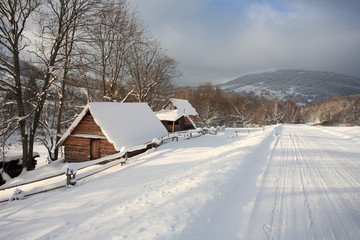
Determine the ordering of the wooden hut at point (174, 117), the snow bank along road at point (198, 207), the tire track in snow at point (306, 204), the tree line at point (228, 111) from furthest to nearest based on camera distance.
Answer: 1. the tree line at point (228, 111)
2. the wooden hut at point (174, 117)
3. the tire track in snow at point (306, 204)
4. the snow bank along road at point (198, 207)

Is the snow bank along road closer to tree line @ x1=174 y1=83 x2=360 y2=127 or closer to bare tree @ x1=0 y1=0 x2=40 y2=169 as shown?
bare tree @ x1=0 y1=0 x2=40 y2=169

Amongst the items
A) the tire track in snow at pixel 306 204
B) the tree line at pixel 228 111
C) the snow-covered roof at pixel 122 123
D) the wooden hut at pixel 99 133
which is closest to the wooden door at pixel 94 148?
the wooden hut at pixel 99 133

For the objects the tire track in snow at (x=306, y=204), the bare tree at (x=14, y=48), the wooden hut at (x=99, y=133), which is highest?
the bare tree at (x=14, y=48)

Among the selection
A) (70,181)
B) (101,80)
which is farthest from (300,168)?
(101,80)

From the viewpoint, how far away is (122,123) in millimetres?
12828

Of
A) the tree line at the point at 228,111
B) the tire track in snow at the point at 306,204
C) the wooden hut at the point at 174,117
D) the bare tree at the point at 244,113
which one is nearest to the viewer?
the tire track in snow at the point at 306,204

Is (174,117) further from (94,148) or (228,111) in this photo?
(228,111)

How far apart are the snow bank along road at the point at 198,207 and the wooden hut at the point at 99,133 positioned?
509 centimetres

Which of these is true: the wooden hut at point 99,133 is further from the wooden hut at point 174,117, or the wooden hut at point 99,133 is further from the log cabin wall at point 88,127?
the wooden hut at point 174,117

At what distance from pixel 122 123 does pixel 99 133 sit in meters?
1.81

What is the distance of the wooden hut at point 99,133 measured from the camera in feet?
38.6

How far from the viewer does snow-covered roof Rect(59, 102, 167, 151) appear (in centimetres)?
1133

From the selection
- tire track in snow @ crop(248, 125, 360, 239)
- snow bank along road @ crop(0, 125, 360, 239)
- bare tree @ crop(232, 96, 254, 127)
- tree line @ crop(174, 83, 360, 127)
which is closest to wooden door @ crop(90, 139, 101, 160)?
snow bank along road @ crop(0, 125, 360, 239)

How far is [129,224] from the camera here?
366cm
